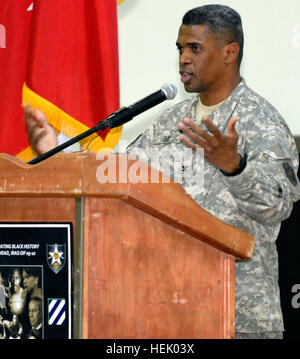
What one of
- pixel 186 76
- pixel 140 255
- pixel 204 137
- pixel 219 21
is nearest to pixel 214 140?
pixel 204 137

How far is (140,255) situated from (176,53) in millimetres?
1758

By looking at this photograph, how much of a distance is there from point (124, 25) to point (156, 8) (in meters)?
0.15

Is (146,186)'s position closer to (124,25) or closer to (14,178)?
(14,178)

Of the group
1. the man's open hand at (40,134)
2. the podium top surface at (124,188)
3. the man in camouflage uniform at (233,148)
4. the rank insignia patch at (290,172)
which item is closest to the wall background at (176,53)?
the man in camouflage uniform at (233,148)

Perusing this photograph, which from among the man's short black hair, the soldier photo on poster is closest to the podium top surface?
the soldier photo on poster

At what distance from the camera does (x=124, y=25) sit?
2.79 m

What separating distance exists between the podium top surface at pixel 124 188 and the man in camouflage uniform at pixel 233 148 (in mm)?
173

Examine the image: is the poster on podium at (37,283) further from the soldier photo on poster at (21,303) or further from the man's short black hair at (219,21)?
the man's short black hair at (219,21)

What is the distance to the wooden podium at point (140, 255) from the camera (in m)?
1.10

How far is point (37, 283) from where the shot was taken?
1.09 meters

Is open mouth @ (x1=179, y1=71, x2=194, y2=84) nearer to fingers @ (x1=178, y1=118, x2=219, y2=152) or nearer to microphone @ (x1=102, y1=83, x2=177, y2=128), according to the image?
microphone @ (x1=102, y1=83, x2=177, y2=128)

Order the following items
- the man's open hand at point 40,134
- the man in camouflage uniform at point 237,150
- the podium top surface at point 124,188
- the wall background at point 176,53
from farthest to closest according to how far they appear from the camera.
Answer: the wall background at point 176,53, the man's open hand at point 40,134, the man in camouflage uniform at point 237,150, the podium top surface at point 124,188

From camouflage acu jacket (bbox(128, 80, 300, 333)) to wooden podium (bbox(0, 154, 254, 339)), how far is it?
0.30 m

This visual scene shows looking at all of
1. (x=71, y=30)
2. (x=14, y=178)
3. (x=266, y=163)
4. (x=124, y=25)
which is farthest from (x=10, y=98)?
(x=14, y=178)
